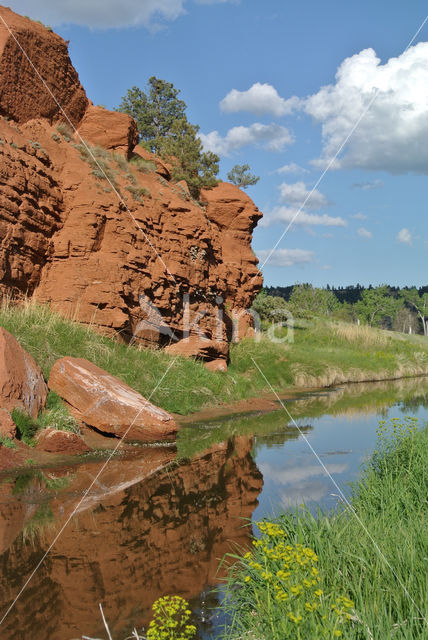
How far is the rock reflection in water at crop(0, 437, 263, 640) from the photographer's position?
4.17 metres

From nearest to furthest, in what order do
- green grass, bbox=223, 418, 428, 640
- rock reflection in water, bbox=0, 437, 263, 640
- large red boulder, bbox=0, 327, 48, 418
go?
green grass, bbox=223, 418, 428, 640, rock reflection in water, bbox=0, 437, 263, 640, large red boulder, bbox=0, 327, 48, 418

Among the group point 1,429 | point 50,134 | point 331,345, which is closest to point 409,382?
point 331,345

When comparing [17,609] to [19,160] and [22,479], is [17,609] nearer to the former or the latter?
[22,479]

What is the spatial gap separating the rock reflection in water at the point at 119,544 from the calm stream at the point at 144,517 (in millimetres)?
12

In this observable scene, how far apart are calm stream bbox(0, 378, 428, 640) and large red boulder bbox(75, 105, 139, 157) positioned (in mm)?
10763

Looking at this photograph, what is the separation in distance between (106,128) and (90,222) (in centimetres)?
494

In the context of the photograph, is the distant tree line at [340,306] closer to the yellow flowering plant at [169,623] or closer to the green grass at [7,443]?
the green grass at [7,443]

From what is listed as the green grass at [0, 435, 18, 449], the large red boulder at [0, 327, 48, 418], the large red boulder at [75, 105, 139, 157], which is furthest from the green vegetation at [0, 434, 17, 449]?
the large red boulder at [75, 105, 139, 157]

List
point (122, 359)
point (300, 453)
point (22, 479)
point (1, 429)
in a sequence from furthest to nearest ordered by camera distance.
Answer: point (122, 359), point (300, 453), point (1, 429), point (22, 479)

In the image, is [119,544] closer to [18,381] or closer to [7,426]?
[7,426]

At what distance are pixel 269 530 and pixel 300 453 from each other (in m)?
6.80

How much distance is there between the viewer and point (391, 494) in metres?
5.49

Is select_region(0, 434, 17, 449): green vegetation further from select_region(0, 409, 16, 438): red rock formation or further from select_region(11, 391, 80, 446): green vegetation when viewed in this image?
select_region(11, 391, 80, 446): green vegetation

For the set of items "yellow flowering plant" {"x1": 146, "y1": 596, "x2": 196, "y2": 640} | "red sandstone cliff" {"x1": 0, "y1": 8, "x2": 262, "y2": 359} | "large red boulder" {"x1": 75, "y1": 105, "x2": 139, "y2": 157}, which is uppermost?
"large red boulder" {"x1": 75, "y1": 105, "x2": 139, "y2": 157}
